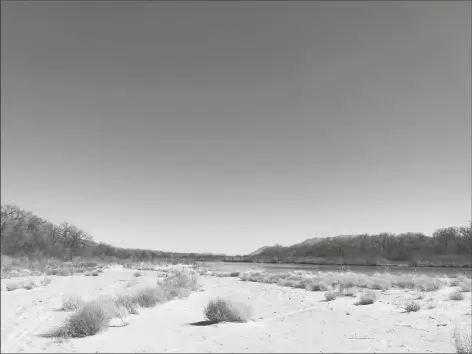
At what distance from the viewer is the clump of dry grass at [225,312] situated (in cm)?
932

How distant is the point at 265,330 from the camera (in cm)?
846

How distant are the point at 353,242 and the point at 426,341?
123947 mm

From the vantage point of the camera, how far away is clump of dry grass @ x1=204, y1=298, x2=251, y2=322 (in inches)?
367

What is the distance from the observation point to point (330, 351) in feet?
21.4

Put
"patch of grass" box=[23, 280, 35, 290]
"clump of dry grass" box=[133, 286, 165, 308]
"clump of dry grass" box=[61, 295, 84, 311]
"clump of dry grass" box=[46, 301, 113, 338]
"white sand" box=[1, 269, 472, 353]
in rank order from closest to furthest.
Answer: "white sand" box=[1, 269, 472, 353] < "clump of dry grass" box=[46, 301, 113, 338] < "clump of dry grass" box=[61, 295, 84, 311] < "clump of dry grass" box=[133, 286, 165, 308] < "patch of grass" box=[23, 280, 35, 290]

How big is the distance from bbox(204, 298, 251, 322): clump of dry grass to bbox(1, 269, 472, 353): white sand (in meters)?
0.35

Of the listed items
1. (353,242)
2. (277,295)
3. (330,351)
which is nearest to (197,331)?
(330,351)

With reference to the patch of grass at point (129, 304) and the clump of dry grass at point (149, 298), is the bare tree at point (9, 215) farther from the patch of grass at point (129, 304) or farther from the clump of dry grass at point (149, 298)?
the clump of dry grass at point (149, 298)

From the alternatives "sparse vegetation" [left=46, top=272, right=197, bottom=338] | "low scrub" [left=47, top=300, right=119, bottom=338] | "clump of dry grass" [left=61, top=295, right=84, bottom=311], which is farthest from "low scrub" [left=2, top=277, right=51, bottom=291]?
"low scrub" [left=47, top=300, right=119, bottom=338]

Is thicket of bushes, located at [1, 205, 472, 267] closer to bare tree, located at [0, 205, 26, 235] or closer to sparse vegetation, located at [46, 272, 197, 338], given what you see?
bare tree, located at [0, 205, 26, 235]

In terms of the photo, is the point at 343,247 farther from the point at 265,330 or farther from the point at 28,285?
the point at 265,330

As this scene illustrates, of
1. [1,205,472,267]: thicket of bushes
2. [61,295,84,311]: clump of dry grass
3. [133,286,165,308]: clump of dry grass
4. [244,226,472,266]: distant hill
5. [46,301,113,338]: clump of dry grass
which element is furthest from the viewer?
[244,226,472,266]: distant hill

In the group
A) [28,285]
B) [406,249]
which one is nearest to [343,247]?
[406,249]

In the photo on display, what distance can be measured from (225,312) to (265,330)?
A: 1459 millimetres
